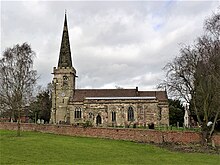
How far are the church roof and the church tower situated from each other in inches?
76.5

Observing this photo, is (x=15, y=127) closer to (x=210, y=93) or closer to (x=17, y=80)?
(x=17, y=80)

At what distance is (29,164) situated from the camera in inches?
713

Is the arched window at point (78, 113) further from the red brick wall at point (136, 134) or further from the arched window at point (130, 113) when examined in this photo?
the red brick wall at point (136, 134)

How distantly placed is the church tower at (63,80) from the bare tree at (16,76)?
26445 mm

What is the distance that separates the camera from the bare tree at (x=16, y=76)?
131 feet

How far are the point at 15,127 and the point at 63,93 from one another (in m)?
19.3

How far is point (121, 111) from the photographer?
64.6 m

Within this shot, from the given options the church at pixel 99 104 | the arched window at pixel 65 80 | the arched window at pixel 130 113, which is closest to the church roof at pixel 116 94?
the church at pixel 99 104

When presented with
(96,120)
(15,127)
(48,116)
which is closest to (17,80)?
(15,127)

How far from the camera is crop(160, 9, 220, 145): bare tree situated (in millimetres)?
29328

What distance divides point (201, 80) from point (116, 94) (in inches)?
1418

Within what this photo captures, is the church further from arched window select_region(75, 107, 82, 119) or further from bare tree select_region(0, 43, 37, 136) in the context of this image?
bare tree select_region(0, 43, 37, 136)

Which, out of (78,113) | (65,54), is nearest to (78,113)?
(78,113)

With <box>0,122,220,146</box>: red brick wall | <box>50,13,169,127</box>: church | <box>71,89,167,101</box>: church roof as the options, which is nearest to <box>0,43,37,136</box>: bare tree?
<box>0,122,220,146</box>: red brick wall
